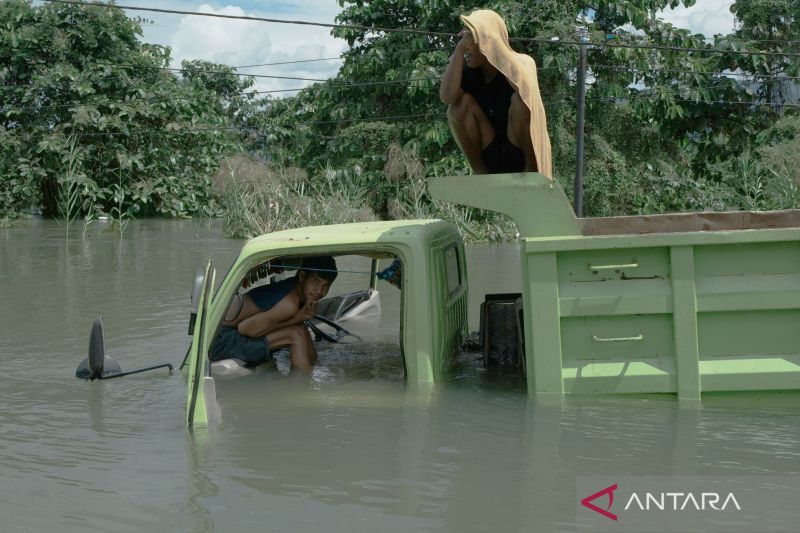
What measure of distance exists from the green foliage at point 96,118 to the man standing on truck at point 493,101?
77.2 feet

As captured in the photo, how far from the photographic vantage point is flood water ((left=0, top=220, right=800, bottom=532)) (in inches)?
168

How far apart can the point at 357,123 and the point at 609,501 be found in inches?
988

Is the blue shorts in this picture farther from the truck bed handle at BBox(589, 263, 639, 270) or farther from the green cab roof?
the truck bed handle at BBox(589, 263, 639, 270)

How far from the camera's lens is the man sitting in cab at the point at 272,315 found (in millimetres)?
6367

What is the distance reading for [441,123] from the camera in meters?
26.7

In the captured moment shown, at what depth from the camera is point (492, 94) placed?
555 cm

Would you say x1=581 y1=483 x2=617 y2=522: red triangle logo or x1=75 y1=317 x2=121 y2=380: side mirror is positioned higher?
x1=75 y1=317 x2=121 y2=380: side mirror

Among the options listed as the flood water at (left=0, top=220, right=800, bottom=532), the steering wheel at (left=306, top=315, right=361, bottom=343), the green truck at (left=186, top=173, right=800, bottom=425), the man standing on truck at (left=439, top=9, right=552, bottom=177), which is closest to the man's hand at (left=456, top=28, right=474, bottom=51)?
the man standing on truck at (left=439, top=9, right=552, bottom=177)

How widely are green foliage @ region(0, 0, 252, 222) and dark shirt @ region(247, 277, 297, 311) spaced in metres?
22.3

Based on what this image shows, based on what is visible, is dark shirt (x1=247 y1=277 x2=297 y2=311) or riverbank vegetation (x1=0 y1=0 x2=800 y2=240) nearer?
dark shirt (x1=247 y1=277 x2=297 y2=311)

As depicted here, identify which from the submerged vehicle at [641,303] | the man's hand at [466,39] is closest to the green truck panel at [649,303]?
the submerged vehicle at [641,303]

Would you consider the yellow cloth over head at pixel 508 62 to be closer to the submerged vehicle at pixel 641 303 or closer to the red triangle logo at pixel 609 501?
the submerged vehicle at pixel 641 303

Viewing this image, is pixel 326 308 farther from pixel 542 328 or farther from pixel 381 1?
pixel 381 1

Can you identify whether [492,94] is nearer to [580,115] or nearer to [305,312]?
[305,312]
